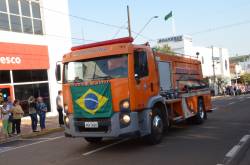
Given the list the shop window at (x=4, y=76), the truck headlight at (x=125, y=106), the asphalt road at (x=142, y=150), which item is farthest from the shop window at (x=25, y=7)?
the truck headlight at (x=125, y=106)

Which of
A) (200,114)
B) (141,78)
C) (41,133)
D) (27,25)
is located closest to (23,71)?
(27,25)

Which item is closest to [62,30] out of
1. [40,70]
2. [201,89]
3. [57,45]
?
[57,45]

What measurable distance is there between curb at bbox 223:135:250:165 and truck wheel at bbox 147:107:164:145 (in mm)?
2106

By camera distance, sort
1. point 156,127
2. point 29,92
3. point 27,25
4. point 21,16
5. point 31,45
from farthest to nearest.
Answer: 1. point 27,25
2. point 21,16
3. point 31,45
4. point 29,92
5. point 156,127

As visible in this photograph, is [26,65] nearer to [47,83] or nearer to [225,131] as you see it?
[47,83]

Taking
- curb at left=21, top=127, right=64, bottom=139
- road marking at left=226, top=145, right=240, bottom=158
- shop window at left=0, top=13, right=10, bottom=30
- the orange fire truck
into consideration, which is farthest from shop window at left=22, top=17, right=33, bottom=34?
road marking at left=226, top=145, right=240, bottom=158

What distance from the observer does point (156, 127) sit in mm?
10938

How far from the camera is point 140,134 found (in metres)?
10.1

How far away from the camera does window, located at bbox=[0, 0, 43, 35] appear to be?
2475 cm

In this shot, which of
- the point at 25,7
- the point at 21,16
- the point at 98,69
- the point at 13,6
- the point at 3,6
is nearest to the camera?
the point at 98,69

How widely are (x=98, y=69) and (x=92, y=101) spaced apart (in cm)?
82

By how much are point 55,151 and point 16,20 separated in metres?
16.2

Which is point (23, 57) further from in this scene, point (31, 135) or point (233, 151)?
point (233, 151)

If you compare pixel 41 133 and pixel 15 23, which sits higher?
pixel 15 23
